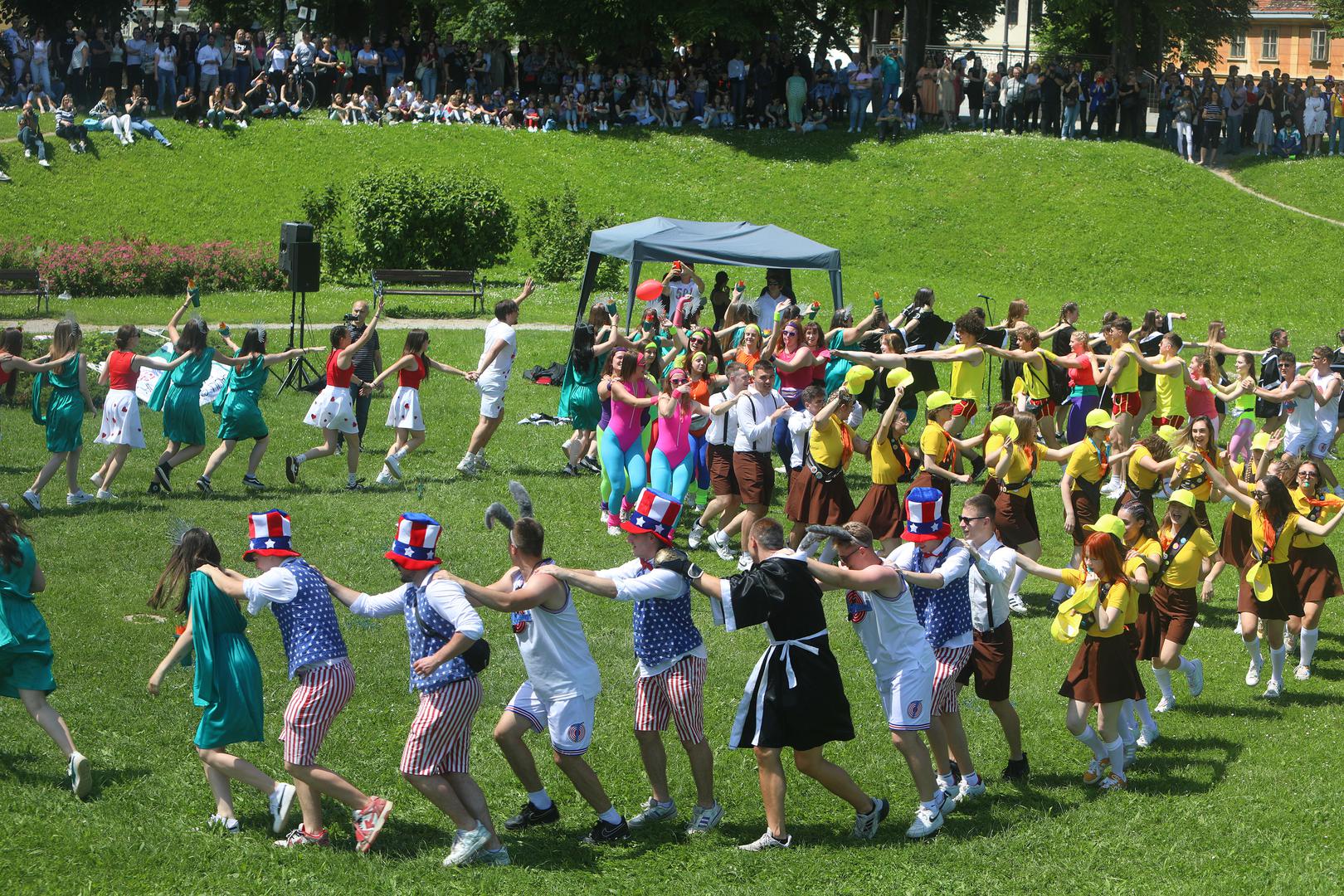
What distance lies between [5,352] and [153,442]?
2.99 m

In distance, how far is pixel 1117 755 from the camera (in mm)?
7977

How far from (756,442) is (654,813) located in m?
5.19

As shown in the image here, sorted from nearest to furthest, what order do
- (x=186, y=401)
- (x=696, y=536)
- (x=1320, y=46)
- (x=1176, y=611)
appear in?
(x=1176, y=611), (x=696, y=536), (x=186, y=401), (x=1320, y=46)

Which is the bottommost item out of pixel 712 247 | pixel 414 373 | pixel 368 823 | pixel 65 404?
pixel 368 823

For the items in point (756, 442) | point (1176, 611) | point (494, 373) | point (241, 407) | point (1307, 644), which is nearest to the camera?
point (1176, 611)

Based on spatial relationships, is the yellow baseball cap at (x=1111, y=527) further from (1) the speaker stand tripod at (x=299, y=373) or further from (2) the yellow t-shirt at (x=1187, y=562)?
(1) the speaker stand tripod at (x=299, y=373)

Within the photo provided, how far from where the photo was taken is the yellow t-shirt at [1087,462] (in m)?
11.0

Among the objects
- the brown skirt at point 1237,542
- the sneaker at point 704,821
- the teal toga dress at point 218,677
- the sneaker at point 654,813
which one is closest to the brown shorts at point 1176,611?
the brown skirt at point 1237,542

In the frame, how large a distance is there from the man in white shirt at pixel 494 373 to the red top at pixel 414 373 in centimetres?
48

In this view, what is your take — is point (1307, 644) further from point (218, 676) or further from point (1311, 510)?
point (218, 676)

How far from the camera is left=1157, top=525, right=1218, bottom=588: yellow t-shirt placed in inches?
360

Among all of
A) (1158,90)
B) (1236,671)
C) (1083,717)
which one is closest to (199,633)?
(1083,717)

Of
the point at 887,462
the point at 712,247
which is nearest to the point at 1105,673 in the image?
the point at 887,462

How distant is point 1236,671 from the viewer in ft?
33.2
